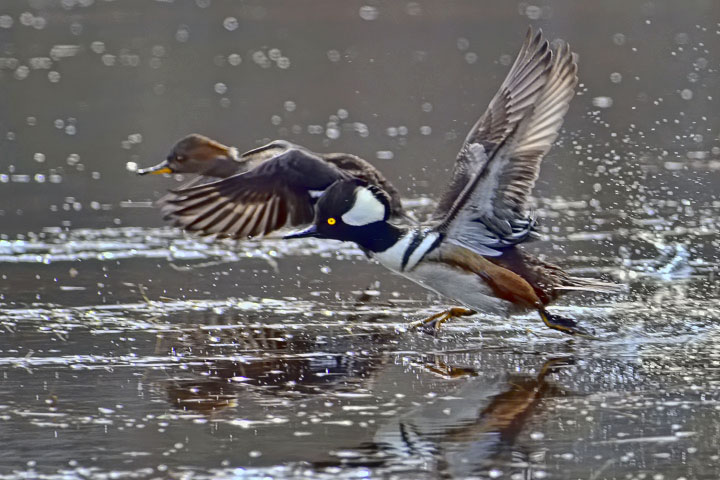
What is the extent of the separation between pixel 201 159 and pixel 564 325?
298cm

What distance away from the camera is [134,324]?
6.57m

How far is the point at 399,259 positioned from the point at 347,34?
1297cm

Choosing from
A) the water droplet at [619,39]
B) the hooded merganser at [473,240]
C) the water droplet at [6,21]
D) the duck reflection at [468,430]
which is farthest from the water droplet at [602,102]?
the water droplet at [6,21]

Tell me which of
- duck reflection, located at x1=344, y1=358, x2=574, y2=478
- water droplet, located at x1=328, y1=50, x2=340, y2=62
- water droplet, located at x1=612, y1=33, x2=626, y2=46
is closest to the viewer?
duck reflection, located at x1=344, y1=358, x2=574, y2=478

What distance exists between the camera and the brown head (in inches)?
325

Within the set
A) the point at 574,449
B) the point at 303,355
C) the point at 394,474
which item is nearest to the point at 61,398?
the point at 303,355

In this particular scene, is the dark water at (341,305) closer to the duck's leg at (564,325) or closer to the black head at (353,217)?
the duck's leg at (564,325)

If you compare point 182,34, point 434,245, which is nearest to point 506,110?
point 434,245

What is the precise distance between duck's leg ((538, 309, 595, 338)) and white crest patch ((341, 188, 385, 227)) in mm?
891

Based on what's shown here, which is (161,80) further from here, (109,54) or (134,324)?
(134,324)

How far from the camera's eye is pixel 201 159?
8336 millimetres

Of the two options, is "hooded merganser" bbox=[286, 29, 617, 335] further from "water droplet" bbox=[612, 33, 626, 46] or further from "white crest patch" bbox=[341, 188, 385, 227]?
"water droplet" bbox=[612, 33, 626, 46]

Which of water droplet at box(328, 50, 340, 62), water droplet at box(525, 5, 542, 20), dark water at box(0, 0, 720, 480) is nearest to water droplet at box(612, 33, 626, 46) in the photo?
dark water at box(0, 0, 720, 480)

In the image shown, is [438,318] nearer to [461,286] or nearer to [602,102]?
[461,286]
